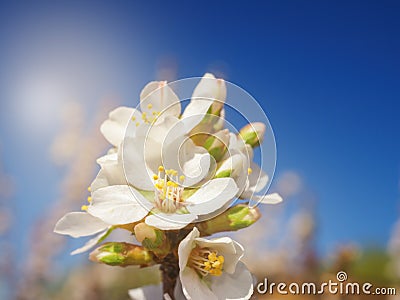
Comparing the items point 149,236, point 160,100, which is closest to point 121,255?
point 149,236

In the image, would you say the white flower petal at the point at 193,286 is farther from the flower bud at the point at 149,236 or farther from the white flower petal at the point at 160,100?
the white flower petal at the point at 160,100

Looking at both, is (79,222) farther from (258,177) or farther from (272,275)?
(272,275)

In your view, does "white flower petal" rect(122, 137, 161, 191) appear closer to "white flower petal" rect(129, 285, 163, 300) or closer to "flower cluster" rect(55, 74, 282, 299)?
"flower cluster" rect(55, 74, 282, 299)

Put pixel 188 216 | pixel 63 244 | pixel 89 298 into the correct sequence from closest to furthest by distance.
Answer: pixel 188 216 < pixel 89 298 < pixel 63 244

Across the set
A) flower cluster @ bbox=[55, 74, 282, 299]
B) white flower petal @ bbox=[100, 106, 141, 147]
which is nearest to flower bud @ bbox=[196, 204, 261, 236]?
flower cluster @ bbox=[55, 74, 282, 299]

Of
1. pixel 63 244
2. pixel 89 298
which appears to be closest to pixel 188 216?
pixel 89 298

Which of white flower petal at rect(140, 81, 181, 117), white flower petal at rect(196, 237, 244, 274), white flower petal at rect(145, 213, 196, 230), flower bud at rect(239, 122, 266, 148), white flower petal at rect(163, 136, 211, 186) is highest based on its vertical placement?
white flower petal at rect(140, 81, 181, 117)

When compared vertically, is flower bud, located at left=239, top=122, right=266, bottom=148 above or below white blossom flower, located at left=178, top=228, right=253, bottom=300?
above
